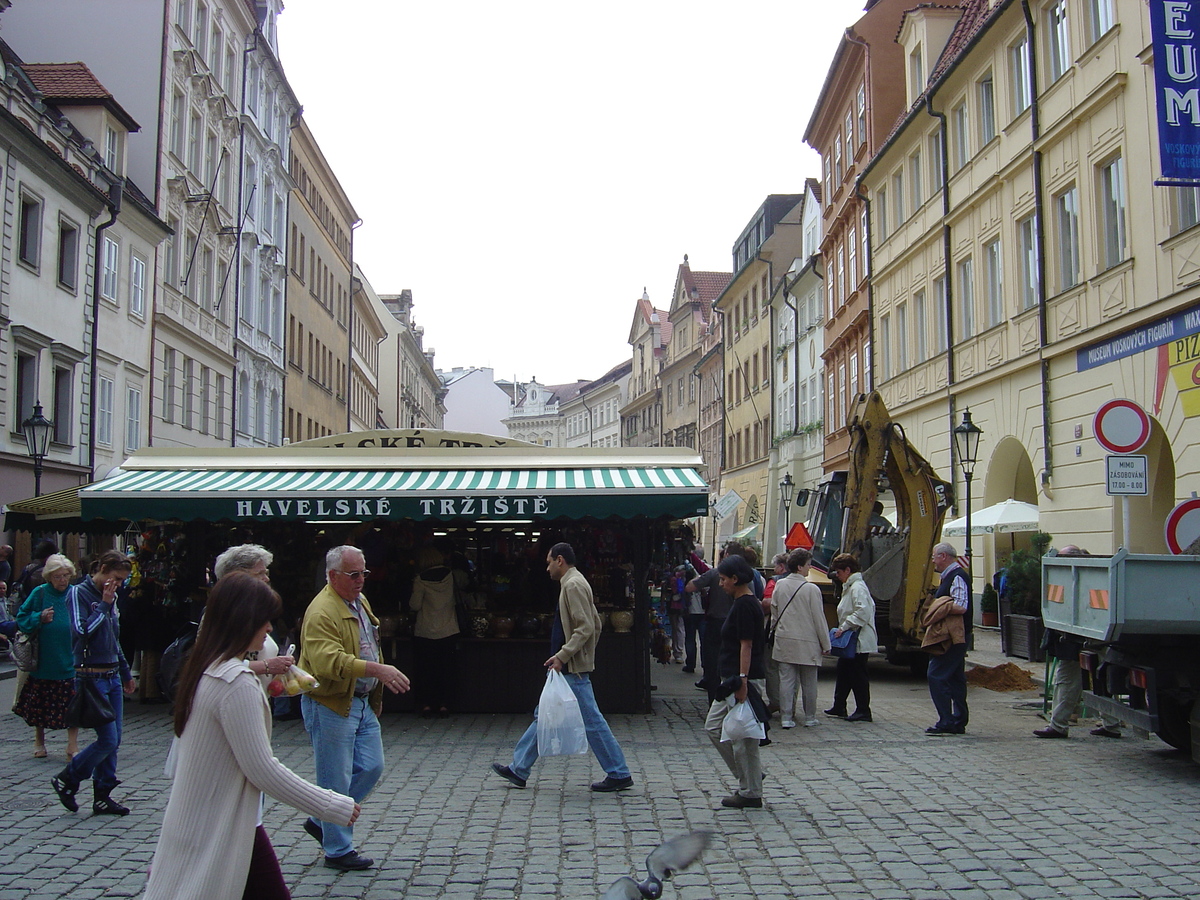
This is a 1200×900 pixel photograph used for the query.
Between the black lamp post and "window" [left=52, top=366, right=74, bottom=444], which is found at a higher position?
"window" [left=52, top=366, right=74, bottom=444]

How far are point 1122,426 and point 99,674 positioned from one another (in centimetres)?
936

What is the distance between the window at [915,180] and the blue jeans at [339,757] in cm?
2565

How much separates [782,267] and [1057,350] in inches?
1232

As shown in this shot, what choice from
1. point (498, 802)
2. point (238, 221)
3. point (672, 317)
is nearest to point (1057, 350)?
point (498, 802)

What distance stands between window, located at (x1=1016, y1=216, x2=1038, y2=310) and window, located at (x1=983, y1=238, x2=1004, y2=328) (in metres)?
1.14

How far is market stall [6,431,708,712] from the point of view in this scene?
12711mm

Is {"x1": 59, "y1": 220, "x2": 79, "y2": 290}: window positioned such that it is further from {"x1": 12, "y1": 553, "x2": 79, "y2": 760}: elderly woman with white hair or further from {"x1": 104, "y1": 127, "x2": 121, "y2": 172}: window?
{"x1": 12, "y1": 553, "x2": 79, "y2": 760}: elderly woman with white hair

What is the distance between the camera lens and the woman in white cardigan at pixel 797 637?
12062mm

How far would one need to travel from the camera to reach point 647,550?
1369 cm

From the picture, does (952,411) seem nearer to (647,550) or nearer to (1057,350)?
(1057,350)

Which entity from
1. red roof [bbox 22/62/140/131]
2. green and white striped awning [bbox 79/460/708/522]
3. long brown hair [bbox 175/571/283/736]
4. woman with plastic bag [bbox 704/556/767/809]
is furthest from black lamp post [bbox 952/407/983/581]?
red roof [bbox 22/62/140/131]

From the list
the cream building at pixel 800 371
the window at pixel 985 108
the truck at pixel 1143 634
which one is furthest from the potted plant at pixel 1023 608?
the cream building at pixel 800 371

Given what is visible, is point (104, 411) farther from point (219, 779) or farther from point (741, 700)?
point (219, 779)

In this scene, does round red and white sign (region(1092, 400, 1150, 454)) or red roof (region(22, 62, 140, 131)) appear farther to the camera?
red roof (region(22, 62, 140, 131))
